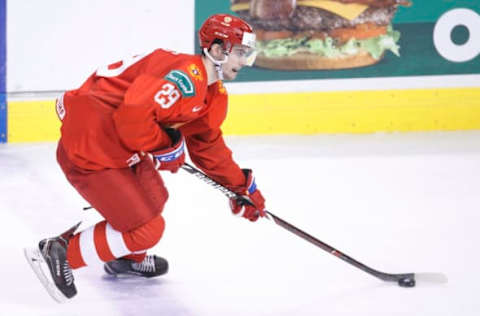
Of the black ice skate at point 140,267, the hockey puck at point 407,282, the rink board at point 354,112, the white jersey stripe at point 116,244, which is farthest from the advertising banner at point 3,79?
the hockey puck at point 407,282

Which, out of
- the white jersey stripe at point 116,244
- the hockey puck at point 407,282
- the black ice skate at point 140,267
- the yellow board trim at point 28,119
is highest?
the white jersey stripe at point 116,244

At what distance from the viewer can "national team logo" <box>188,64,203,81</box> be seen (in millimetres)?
2609

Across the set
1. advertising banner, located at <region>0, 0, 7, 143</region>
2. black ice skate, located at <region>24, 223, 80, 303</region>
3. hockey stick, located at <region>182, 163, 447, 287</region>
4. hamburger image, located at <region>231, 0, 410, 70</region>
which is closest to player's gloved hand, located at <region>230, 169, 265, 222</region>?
hockey stick, located at <region>182, 163, 447, 287</region>

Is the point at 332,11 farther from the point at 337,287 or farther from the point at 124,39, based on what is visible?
the point at 337,287

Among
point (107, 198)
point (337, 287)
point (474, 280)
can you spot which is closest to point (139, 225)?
point (107, 198)

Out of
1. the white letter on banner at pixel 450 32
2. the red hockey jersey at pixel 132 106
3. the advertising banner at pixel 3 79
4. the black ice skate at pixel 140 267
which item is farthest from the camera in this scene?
the white letter on banner at pixel 450 32

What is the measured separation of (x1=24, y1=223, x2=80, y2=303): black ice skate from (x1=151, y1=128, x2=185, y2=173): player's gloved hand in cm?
41

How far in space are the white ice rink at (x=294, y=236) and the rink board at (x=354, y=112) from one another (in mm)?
104

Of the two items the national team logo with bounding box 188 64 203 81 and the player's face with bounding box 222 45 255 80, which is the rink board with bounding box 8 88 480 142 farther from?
the national team logo with bounding box 188 64 203 81

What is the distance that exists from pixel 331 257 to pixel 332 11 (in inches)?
85.1

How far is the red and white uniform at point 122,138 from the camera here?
258 cm

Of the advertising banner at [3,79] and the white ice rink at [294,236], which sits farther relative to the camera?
the advertising banner at [3,79]

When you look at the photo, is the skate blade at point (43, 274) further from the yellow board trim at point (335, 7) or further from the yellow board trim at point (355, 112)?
the yellow board trim at point (335, 7)

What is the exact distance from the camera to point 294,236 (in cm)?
343
